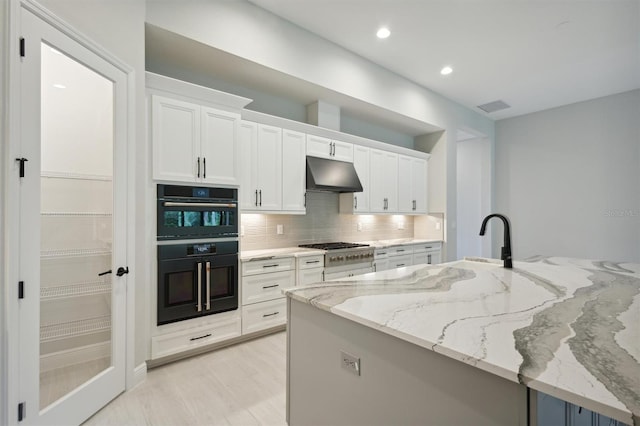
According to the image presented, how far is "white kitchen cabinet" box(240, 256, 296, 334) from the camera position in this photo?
320cm

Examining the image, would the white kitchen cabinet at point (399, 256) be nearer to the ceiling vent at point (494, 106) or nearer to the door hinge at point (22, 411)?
the ceiling vent at point (494, 106)

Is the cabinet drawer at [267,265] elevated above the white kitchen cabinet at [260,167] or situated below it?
below

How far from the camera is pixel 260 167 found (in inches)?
140

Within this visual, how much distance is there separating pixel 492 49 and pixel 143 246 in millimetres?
4608

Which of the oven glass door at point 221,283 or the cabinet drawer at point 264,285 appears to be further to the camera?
the cabinet drawer at point 264,285

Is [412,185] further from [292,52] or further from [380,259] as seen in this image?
[292,52]

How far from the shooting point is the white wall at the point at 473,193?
6.77 meters

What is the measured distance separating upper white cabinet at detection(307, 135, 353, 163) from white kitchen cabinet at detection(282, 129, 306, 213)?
14 cm

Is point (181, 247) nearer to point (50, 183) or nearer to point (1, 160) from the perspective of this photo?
point (50, 183)

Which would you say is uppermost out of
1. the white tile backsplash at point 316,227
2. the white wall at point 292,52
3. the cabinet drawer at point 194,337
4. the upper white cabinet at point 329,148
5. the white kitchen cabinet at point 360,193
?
the white wall at point 292,52

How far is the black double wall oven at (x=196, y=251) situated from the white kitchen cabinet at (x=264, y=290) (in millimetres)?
147

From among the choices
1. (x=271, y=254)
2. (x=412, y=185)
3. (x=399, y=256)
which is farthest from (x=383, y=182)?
(x=271, y=254)

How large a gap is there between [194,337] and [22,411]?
50.2 inches

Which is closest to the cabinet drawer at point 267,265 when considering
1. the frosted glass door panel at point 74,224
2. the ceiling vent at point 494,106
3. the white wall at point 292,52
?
the frosted glass door panel at point 74,224
